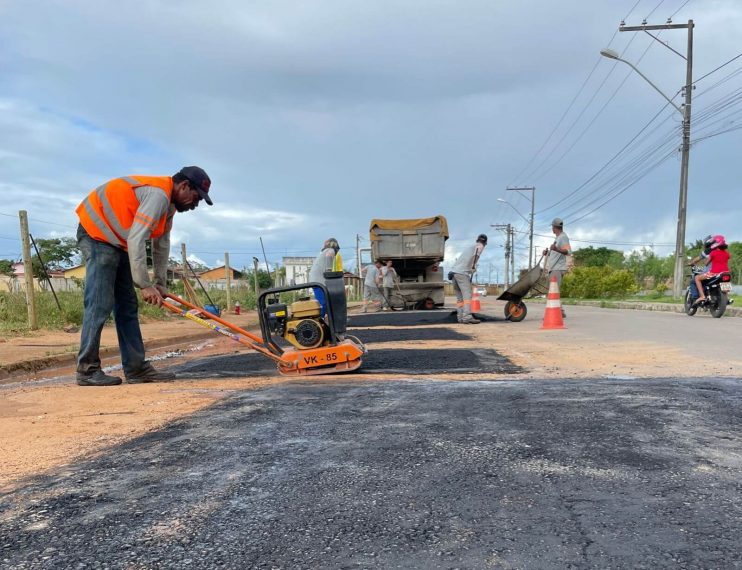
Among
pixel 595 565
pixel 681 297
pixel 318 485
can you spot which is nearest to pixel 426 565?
pixel 595 565

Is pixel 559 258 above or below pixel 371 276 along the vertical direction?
above

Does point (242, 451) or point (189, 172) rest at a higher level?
point (189, 172)

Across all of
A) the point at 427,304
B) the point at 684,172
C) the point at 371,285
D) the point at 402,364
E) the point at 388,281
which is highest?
the point at 684,172

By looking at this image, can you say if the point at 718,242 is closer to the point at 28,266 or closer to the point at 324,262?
the point at 324,262

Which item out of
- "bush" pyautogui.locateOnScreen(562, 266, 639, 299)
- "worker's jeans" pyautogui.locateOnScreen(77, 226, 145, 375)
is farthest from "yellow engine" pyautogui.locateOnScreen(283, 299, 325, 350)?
"bush" pyautogui.locateOnScreen(562, 266, 639, 299)

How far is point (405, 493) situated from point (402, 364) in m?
3.23

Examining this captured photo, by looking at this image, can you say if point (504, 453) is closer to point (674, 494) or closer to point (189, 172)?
point (674, 494)

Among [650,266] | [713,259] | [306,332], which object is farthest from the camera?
[650,266]

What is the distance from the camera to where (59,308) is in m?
9.53

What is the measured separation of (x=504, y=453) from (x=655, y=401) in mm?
1360

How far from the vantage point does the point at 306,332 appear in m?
4.57

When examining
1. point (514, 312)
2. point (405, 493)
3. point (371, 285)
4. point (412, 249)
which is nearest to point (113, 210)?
point (405, 493)

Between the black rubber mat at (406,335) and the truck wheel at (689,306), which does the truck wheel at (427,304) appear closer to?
the truck wheel at (689,306)

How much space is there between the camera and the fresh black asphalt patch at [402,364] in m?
4.61
